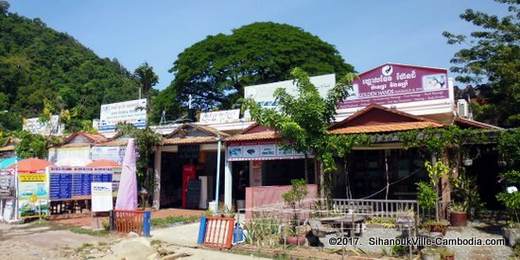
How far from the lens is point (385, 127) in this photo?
14.1 m

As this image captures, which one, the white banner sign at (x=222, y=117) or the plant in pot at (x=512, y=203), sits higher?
the white banner sign at (x=222, y=117)

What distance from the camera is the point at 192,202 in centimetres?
2025

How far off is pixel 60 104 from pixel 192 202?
69.3 feet

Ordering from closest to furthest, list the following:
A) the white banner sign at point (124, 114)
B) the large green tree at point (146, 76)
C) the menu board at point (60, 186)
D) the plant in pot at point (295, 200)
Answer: the plant in pot at point (295, 200)
the menu board at point (60, 186)
the white banner sign at point (124, 114)
the large green tree at point (146, 76)

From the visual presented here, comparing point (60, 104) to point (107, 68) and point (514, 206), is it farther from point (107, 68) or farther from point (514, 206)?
point (514, 206)

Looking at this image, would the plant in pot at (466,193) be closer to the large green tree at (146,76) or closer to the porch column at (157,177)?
the porch column at (157,177)

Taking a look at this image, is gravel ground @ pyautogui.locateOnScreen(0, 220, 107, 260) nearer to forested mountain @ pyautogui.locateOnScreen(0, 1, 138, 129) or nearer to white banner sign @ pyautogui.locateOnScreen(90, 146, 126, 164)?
white banner sign @ pyautogui.locateOnScreen(90, 146, 126, 164)

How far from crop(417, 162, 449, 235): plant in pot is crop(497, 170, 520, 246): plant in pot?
53.8 inches

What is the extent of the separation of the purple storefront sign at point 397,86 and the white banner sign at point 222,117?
19.0 ft

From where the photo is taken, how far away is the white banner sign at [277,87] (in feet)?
57.9

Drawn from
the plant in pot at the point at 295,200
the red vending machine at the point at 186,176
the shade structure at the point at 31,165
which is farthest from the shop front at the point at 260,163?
the shade structure at the point at 31,165

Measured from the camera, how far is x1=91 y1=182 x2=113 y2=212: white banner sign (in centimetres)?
1545

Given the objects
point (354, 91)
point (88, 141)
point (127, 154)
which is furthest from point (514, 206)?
point (88, 141)

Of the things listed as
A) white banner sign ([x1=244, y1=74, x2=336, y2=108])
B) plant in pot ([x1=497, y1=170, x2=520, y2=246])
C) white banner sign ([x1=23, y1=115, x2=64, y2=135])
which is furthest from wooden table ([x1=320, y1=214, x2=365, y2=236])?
white banner sign ([x1=23, y1=115, x2=64, y2=135])
